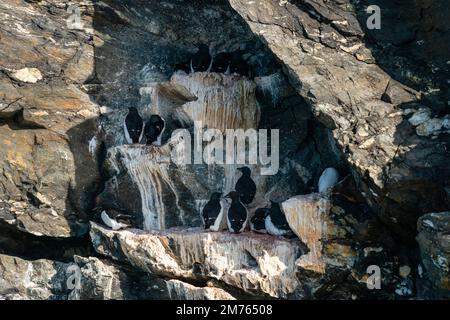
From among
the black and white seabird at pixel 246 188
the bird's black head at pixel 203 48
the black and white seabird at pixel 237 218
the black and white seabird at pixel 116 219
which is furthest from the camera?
the bird's black head at pixel 203 48

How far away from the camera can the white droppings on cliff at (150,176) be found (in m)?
11.4

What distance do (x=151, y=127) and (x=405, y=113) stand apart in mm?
3501

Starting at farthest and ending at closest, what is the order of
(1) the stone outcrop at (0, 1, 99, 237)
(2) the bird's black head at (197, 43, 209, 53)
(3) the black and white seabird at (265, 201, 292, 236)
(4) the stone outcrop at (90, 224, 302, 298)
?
(2) the bird's black head at (197, 43, 209, 53) → (1) the stone outcrop at (0, 1, 99, 237) → (3) the black and white seabird at (265, 201, 292, 236) → (4) the stone outcrop at (90, 224, 302, 298)

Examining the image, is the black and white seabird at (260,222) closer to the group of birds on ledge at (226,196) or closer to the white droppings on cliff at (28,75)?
the group of birds on ledge at (226,196)

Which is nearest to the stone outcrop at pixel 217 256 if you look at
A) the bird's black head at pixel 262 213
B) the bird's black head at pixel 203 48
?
the bird's black head at pixel 262 213

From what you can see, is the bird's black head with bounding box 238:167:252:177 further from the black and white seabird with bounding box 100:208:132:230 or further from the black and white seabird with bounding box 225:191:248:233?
the black and white seabird with bounding box 100:208:132:230

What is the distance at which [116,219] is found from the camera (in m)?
11.1

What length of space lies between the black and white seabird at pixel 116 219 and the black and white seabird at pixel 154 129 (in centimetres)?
104

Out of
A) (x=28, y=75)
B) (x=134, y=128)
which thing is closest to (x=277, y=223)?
(x=134, y=128)

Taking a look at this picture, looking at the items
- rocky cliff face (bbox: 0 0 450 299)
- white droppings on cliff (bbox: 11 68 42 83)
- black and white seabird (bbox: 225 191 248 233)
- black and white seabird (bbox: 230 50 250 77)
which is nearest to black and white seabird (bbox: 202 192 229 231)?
black and white seabird (bbox: 225 191 248 233)

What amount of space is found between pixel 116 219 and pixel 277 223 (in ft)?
7.00

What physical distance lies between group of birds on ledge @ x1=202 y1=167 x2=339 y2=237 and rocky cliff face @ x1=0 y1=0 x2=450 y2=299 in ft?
0.49

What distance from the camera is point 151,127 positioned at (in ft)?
37.9

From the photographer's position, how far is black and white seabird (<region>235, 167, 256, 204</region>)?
1129 centimetres
